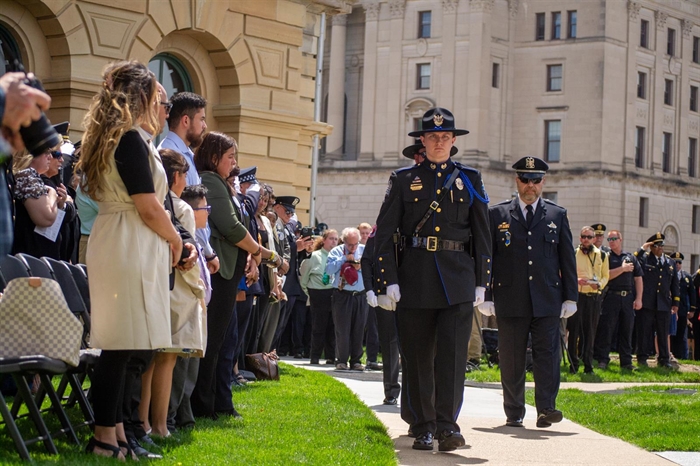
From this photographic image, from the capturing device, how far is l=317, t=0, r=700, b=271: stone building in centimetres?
7681

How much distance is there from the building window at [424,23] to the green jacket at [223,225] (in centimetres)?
7019

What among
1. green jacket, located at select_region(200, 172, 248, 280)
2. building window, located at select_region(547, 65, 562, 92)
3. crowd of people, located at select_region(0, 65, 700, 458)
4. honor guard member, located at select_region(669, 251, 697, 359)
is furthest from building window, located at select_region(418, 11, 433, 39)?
green jacket, located at select_region(200, 172, 248, 280)

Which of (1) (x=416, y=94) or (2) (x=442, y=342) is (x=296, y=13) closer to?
(2) (x=442, y=342)

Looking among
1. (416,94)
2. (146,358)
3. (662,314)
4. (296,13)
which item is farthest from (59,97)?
(416,94)

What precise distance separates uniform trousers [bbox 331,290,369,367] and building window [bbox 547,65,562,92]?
201 ft

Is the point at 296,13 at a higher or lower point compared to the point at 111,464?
higher

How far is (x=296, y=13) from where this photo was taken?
2081 cm

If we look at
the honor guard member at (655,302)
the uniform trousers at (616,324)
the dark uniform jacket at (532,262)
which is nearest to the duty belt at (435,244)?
the dark uniform jacket at (532,262)

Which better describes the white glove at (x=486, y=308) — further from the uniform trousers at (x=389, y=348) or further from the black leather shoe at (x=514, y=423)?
the uniform trousers at (x=389, y=348)

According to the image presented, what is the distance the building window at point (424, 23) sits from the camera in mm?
78438

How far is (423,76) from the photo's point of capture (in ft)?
258

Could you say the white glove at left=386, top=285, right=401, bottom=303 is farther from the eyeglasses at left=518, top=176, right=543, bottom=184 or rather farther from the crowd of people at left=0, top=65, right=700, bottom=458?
the eyeglasses at left=518, top=176, right=543, bottom=184

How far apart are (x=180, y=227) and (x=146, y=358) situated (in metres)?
1.07

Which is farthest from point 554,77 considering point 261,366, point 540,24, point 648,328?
point 261,366
